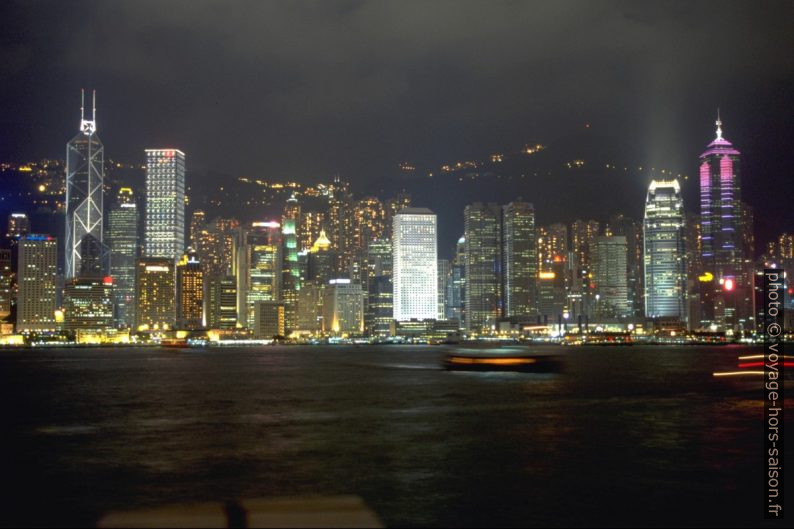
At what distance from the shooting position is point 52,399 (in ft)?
180

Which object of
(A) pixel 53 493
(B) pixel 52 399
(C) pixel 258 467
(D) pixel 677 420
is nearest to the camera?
(A) pixel 53 493

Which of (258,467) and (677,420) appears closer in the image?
(258,467)

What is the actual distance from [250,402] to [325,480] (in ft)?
92.1

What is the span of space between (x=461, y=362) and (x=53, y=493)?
75194mm

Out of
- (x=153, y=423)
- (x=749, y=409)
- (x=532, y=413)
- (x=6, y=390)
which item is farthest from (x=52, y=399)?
(x=749, y=409)

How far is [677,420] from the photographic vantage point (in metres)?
38.5

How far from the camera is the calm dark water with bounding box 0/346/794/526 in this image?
20.0 meters

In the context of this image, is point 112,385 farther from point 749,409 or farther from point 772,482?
point 772,482

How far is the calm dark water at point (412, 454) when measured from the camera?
19953mm

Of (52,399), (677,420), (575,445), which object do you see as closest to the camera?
(575,445)

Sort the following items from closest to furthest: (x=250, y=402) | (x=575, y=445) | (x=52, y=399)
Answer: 1. (x=575, y=445)
2. (x=250, y=402)
3. (x=52, y=399)

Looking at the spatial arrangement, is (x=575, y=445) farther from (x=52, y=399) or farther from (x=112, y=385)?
→ (x=112, y=385)

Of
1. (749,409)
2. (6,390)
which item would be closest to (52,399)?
(6,390)

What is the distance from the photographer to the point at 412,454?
92.3 feet
